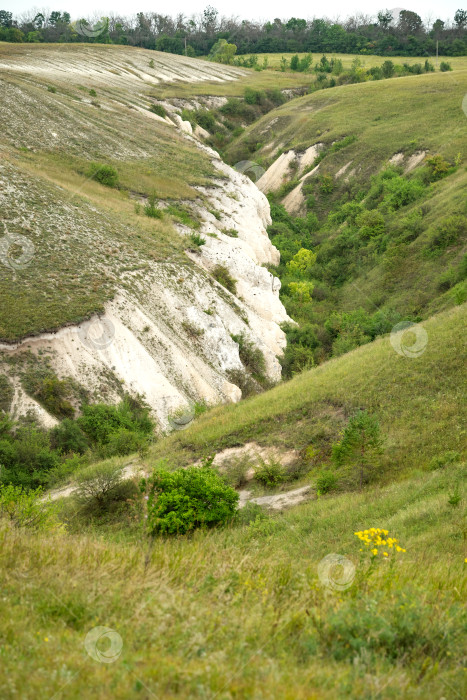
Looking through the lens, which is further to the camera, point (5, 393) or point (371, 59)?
point (371, 59)

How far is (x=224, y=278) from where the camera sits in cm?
3784

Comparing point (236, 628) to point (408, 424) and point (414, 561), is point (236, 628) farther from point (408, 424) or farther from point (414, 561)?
point (408, 424)

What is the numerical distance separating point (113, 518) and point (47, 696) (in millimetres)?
12075

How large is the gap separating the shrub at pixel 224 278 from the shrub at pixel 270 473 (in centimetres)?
2154

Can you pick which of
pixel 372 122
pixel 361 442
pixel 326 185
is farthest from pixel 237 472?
pixel 372 122

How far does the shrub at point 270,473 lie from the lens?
17.4m

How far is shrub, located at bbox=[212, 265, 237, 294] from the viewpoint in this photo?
37438 millimetres

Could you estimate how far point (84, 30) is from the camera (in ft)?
468

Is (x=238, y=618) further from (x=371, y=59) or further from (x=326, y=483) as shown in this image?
(x=371, y=59)

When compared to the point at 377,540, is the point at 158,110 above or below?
above

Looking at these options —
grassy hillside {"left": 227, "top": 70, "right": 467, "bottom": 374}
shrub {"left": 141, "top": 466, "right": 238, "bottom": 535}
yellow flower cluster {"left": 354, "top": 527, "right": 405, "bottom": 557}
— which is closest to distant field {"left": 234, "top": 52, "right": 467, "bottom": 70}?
grassy hillside {"left": 227, "top": 70, "right": 467, "bottom": 374}

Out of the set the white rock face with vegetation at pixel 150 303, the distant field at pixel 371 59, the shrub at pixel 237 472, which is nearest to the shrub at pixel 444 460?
the shrub at pixel 237 472

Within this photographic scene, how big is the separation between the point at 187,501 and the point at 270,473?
184 inches

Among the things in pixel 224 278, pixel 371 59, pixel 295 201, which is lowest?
pixel 224 278
